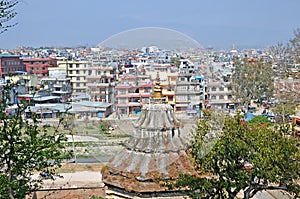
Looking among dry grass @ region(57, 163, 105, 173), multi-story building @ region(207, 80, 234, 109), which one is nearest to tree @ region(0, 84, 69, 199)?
dry grass @ region(57, 163, 105, 173)

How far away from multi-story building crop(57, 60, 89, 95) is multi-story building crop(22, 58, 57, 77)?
23.2ft

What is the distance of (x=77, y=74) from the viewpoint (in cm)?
4259

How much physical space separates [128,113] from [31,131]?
27.3 m

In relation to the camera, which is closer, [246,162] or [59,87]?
[246,162]

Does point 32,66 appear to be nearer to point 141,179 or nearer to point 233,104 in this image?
point 233,104

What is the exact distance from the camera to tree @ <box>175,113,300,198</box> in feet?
18.6

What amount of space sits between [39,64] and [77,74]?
9.78m

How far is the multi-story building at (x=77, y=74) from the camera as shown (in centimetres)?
4191

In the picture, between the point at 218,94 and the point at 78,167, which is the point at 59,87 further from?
the point at 78,167

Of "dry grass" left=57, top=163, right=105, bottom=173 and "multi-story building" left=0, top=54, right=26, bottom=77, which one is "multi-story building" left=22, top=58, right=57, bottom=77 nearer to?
"multi-story building" left=0, top=54, right=26, bottom=77

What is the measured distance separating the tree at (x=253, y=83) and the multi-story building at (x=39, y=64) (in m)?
21.8

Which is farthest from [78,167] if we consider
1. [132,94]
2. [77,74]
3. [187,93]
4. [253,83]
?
[77,74]

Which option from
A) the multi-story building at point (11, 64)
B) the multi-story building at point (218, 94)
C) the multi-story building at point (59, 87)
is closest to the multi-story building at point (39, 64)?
the multi-story building at point (11, 64)

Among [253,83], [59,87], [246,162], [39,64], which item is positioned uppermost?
[39,64]
